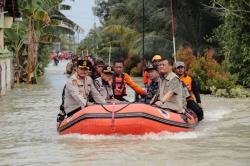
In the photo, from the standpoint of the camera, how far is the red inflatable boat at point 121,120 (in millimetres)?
10586

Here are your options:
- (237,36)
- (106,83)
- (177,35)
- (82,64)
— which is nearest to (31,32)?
(177,35)

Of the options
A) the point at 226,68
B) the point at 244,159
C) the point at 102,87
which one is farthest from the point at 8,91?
the point at 244,159

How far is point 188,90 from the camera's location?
42.7 ft

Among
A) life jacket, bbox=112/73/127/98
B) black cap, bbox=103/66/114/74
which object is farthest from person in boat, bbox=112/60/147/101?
black cap, bbox=103/66/114/74

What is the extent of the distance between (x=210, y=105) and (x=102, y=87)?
7.75 m

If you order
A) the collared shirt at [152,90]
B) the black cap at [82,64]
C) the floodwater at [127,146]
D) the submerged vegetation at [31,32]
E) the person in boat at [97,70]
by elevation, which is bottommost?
the floodwater at [127,146]

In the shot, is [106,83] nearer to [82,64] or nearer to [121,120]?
[82,64]

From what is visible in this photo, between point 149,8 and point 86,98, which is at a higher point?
point 149,8

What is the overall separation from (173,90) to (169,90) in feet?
0.26

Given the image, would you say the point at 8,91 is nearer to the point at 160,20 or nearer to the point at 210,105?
the point at 210,105

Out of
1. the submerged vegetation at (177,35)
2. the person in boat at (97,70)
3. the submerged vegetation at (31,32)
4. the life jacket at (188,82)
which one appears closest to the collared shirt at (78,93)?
the person in boat at (97,70)

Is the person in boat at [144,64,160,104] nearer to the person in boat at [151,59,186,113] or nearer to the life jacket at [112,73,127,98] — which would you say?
the person in boat at [151,59,186,113]

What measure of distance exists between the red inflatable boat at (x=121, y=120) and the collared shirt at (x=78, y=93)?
0.45 m

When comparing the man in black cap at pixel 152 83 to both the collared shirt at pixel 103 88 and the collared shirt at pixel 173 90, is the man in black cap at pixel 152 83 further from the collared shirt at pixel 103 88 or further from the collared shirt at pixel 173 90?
the collared shirt at pixel 103 88
